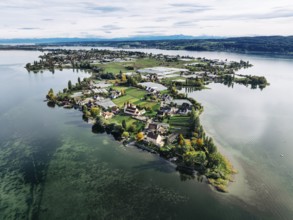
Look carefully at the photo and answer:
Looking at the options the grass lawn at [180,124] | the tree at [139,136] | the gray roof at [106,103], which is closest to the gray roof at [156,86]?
the gray roof at [106,103]

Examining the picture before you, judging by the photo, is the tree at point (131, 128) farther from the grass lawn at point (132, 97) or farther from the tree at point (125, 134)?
the grass lawn at point (132, 97)

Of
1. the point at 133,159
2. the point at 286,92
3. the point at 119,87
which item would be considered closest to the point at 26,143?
the point at 133,159

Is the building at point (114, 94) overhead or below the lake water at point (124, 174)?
overhead

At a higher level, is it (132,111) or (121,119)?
(132,111)

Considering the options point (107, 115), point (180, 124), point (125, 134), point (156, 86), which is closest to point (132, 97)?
point (156, 86)

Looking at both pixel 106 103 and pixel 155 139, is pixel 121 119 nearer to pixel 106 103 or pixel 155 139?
pixel 106 103

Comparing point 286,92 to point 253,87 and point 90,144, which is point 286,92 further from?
point 90,144

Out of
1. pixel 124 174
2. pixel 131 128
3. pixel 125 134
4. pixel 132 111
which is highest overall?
pixel 132 111
